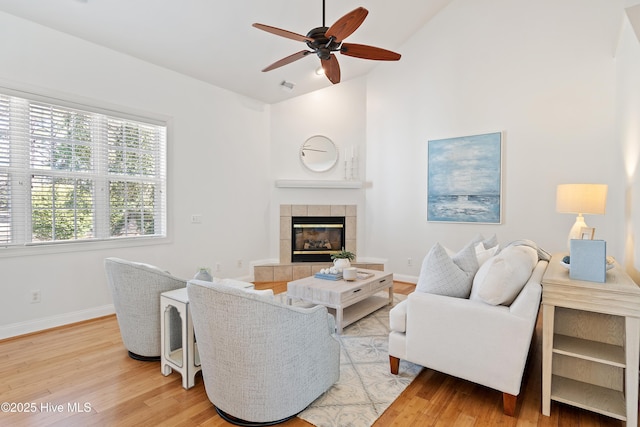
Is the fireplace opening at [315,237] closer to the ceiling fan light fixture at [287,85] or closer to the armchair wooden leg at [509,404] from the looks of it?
the ceiling fan light fixture at [287,85]

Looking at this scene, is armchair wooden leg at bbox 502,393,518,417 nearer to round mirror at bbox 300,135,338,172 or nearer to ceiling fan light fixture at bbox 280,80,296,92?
round mirror at bbox 300,135,338,172

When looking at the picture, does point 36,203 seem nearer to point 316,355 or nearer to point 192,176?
point 192,176

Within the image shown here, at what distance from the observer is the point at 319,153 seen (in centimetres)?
569

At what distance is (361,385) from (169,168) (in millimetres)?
3399

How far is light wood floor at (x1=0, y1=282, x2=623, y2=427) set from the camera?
6.28ft

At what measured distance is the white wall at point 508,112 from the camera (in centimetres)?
381

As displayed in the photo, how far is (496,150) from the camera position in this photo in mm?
4430

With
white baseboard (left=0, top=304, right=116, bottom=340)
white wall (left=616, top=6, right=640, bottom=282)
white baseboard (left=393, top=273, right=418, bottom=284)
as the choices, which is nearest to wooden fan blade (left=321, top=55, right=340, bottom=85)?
white wall (left=616, top=6, right=640, bottom=282)

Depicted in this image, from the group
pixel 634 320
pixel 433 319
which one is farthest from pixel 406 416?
pixel 634 320

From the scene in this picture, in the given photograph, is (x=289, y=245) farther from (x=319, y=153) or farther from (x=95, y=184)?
(x=95, y=184)

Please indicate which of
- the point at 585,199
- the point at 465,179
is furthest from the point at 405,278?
the point at 585,199

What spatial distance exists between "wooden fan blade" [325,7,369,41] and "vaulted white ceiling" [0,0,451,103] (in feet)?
4.60

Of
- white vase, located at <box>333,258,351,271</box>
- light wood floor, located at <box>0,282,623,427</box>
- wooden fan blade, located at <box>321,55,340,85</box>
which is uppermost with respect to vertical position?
wooden fan blade, located at <box>321,55,340,85</box>

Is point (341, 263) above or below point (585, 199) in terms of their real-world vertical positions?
below
